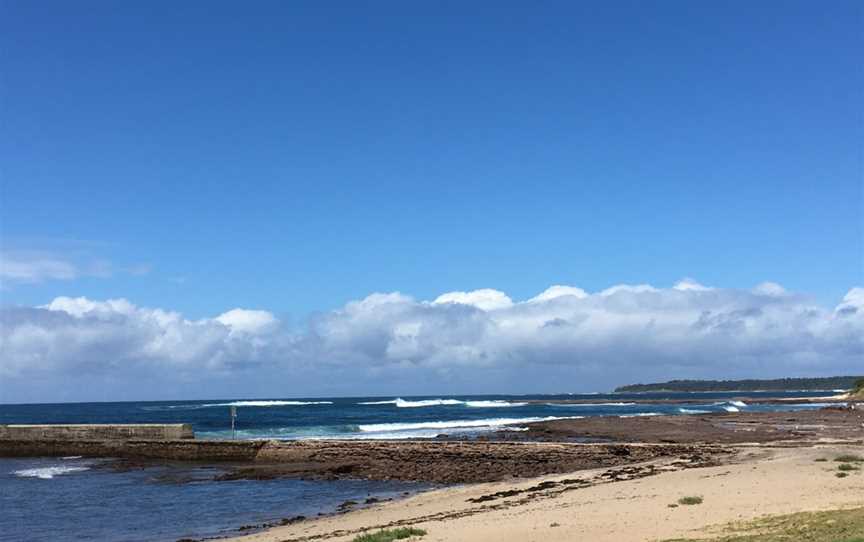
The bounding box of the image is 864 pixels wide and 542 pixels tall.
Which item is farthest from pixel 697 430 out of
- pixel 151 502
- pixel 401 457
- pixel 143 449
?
pixel 151 502

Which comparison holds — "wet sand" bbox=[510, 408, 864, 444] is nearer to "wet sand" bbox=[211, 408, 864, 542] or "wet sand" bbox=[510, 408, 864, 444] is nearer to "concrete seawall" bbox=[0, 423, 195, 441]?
"wet sand" bbox=[211, 408, 864, 542]

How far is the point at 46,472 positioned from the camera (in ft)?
115

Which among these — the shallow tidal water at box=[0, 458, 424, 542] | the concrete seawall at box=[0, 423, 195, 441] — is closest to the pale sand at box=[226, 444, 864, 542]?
Answer: the shallow tidal water at box=[0, 458, 424, 542]

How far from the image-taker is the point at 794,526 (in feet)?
40.1

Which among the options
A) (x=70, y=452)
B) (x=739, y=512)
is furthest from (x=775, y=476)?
(x=70, y=452)

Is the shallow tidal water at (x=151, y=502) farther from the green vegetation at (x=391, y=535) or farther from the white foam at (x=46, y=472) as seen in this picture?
the green vegetation at (x=391, y=535)

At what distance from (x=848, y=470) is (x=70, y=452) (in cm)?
3910

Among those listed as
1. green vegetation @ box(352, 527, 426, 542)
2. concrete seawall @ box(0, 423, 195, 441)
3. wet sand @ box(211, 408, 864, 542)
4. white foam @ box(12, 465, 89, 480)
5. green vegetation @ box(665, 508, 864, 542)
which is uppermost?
concrete seawall @ box(0, 423, 195, 441)

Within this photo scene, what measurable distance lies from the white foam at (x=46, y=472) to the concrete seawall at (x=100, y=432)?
5362 millimetres

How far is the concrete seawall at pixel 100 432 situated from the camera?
42156 millimetres

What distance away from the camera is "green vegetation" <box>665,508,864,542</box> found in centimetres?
1103

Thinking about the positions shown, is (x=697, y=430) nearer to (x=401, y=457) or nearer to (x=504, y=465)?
(x=504, y=465)

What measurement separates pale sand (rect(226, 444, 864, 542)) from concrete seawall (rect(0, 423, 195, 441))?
22.8 m

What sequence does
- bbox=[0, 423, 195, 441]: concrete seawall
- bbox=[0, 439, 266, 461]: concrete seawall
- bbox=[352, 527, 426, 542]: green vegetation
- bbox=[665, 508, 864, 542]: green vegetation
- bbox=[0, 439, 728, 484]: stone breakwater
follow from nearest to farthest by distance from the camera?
bbox=[665, 508, 864, 542]: green vegetation
bbox=[352, 527, 426, 542]: green vegetation
bbox=[0, 439, 728, 484]: stone breakwater
bbox=[0, 439, 266, 461]: concrete seawall
bbox=[0, 423, 195, 441]: concrete seawall
